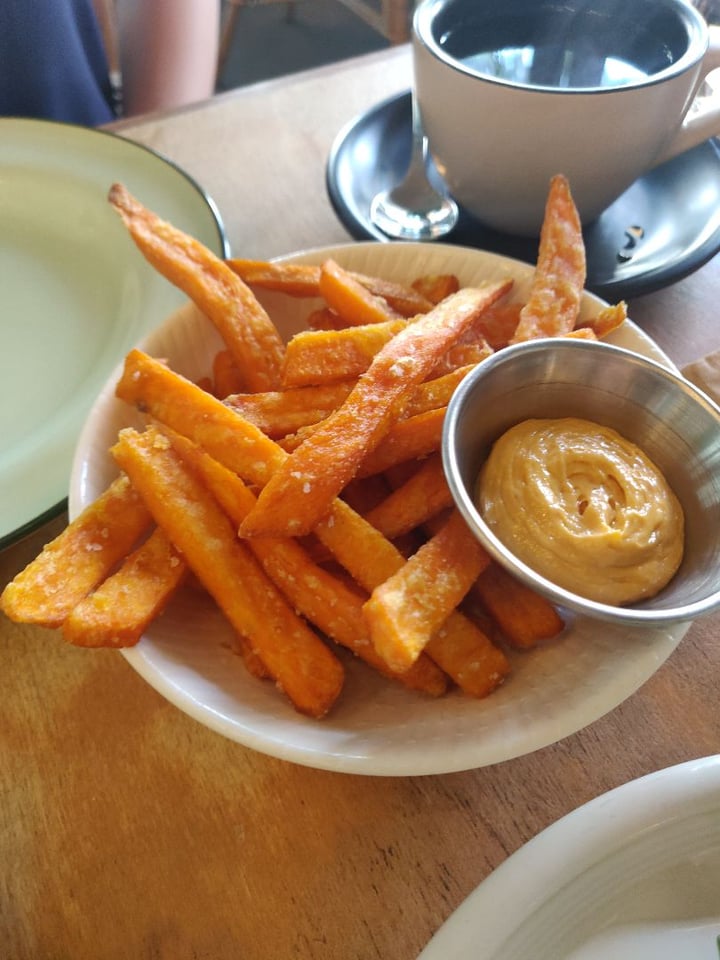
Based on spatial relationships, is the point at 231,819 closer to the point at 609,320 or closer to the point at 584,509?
the point at 584,509

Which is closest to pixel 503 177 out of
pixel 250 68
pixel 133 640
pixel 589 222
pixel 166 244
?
pixel 589 222

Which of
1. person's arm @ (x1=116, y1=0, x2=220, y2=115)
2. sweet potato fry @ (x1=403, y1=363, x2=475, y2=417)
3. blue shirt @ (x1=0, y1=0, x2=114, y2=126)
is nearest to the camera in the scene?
sweet potato fry @ (x1=403, y1=363, x2=475, y2=417)

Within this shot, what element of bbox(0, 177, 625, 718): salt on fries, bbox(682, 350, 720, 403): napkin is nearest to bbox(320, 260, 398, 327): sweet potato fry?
bbox(0, 177, 625, 718): salt on fries

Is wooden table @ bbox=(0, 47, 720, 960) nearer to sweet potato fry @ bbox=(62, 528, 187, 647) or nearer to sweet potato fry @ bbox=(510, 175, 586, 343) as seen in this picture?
sweet potato fry @ bbox=(62, 528, 187, 647)

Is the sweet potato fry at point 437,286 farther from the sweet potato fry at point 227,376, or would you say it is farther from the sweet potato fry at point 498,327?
the sweet potato fry at point 227,376

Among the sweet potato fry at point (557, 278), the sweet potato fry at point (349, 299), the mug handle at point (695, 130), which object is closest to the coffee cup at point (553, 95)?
the mug handle at point (695, 130)

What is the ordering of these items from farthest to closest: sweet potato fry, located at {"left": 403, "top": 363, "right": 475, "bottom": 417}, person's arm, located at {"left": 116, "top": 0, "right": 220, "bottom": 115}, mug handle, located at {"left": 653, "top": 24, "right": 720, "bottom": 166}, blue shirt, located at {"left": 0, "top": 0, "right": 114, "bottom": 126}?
person's arm, located at {"left": 116, "top": 0, "right": 220, "bottom": 115}, blue shirt, located at {"left": 0, "top": 0, "right": 114, "bottom": 126}, mug handle, located at {"left": 653, "top": 24, "right": 720, "bottom": 166}, sweet potato fry, located at {"left": 403, "top": 363, "right": 475, "bottom": 417}
